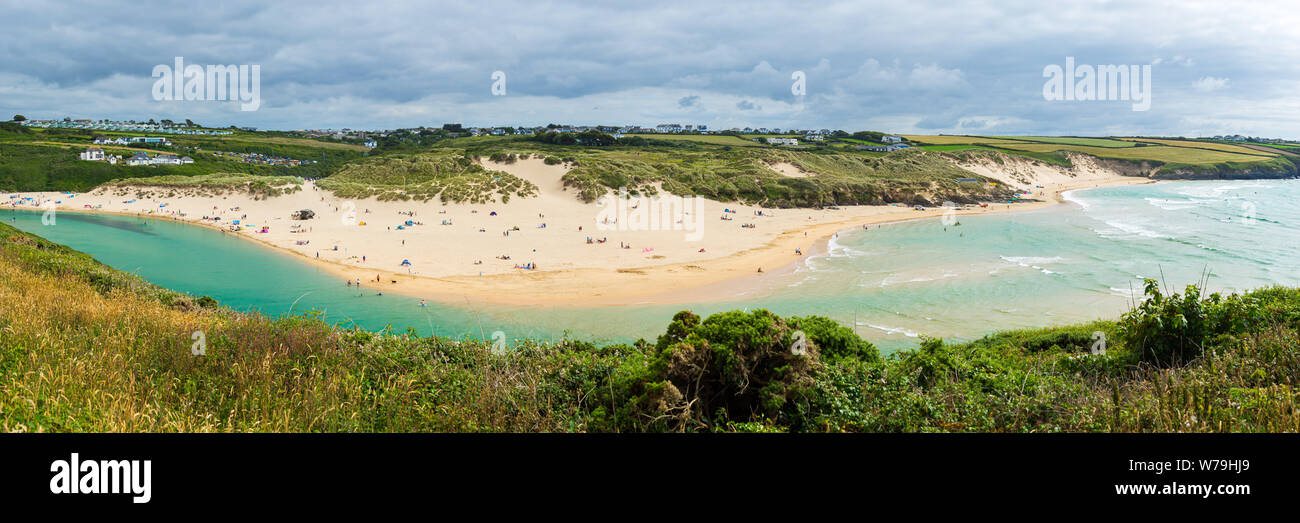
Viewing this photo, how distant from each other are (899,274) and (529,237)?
2486cm

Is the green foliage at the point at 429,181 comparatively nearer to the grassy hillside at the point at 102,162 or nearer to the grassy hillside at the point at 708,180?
the grassy hillside at the point at 708,180

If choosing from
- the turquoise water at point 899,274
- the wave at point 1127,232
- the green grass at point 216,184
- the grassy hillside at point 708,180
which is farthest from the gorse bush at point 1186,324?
the green grass at point 216,184

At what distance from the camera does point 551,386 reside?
7184mm

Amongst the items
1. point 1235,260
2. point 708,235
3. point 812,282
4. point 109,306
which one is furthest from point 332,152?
point 1235,260

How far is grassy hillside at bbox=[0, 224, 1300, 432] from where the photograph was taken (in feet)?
15.3

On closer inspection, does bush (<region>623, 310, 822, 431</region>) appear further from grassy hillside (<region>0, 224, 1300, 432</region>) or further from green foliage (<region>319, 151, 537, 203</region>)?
green foliage (<region>319, 151, 537, 203</region>)

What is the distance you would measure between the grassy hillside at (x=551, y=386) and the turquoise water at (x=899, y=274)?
29.6 feet

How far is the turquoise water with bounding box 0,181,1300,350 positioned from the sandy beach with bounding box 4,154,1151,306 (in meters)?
2.13

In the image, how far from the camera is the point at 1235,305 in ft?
33.3

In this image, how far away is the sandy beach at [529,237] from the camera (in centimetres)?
2948

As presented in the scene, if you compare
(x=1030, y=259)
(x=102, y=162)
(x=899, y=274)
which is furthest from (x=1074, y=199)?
(x=102, y=162)

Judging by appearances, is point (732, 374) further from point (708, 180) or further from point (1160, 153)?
point (1160, 153)
